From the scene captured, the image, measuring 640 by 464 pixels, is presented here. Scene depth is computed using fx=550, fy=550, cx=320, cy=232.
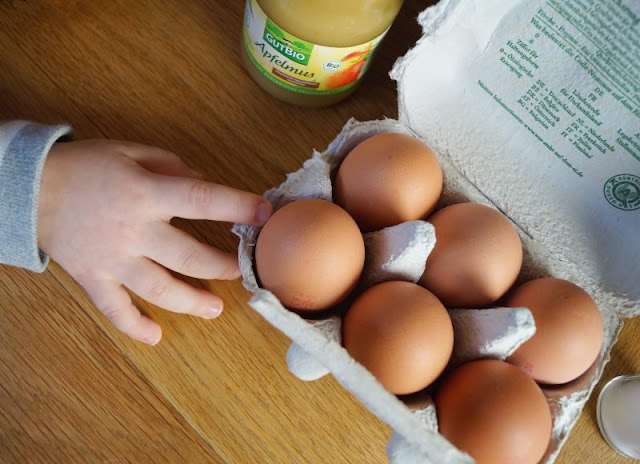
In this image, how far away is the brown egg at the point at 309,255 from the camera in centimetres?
44

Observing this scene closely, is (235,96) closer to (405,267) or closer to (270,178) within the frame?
(270,178)

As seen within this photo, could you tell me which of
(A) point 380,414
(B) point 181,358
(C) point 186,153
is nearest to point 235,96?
(C) point 186,153

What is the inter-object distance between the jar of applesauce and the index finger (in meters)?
0.16

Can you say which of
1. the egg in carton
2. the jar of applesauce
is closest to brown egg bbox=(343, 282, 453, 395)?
the egg in carton

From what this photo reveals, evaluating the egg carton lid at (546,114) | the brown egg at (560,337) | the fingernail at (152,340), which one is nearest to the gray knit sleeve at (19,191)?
the fingernail at (152,340)

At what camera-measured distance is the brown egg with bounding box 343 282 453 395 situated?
17.0 inches

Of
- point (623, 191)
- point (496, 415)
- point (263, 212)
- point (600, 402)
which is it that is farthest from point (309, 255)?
point (600, 402)

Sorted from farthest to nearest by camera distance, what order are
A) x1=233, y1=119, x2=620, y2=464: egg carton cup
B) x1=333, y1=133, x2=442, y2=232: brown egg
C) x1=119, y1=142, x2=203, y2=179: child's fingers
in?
x1=119, y1=142, x2=203, y2=179: child's fingers < x1=333, y1=133, x2=442, y2=232: brown egg < x1=233, y1=119, x2=620, y2=464: egg carton cup

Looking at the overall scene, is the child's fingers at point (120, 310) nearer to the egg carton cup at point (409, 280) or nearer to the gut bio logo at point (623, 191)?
the egg carton cup at point (409, 280)

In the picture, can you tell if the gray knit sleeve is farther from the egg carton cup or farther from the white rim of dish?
the white rim of dish

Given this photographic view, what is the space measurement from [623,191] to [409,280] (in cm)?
22

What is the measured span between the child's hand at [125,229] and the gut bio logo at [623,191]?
0.36 m

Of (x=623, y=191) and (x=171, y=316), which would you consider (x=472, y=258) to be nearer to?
(x=623, y=191)

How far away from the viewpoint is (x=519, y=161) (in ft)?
→ 1.86
